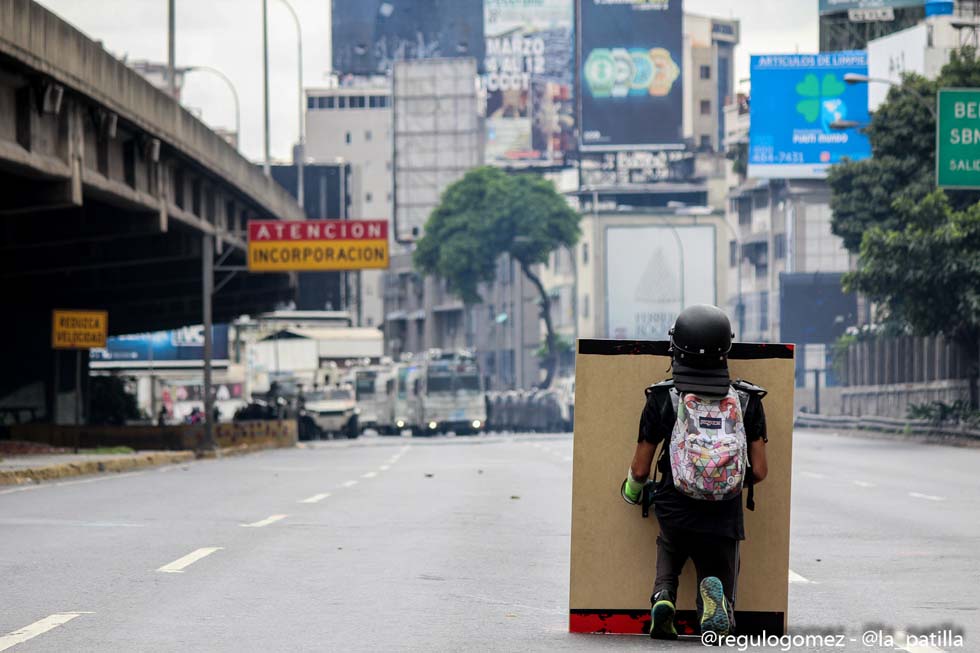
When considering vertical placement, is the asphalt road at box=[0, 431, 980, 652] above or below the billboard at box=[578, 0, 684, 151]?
below

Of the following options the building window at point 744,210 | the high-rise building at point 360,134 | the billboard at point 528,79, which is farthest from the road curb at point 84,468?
the high-rise building at point 360,134

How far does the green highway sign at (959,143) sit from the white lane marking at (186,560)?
1027 inches

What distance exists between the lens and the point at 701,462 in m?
8.04

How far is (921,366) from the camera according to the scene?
55875 millimetres

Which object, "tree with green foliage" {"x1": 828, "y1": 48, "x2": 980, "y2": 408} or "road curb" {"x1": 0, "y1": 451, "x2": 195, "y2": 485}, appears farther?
"tree with green foliage" {"x1": 828, "y1": 48, "x2": 980, "y2": 408}

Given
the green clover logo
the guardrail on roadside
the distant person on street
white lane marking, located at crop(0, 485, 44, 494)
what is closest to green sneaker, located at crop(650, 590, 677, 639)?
the distant person on street

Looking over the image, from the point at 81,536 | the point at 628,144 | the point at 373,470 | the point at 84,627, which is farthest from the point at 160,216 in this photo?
the point at 628,144

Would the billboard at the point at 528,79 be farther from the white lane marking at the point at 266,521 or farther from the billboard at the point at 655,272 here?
the white lane marking at the point at 266,521

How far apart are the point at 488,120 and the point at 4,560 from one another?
124311 mm

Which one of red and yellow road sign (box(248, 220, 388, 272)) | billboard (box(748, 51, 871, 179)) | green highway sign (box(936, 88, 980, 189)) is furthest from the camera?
billboard (box(748, 51, 871, 179))

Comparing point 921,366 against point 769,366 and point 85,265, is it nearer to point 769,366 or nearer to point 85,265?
point 85,265

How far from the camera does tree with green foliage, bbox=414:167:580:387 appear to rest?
106 metres

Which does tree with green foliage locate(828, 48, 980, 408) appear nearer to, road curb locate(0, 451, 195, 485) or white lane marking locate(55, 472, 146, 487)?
road curb locate(0, 451, 195, 485)

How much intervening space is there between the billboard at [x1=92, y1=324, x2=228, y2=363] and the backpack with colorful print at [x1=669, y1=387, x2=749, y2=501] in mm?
103882
